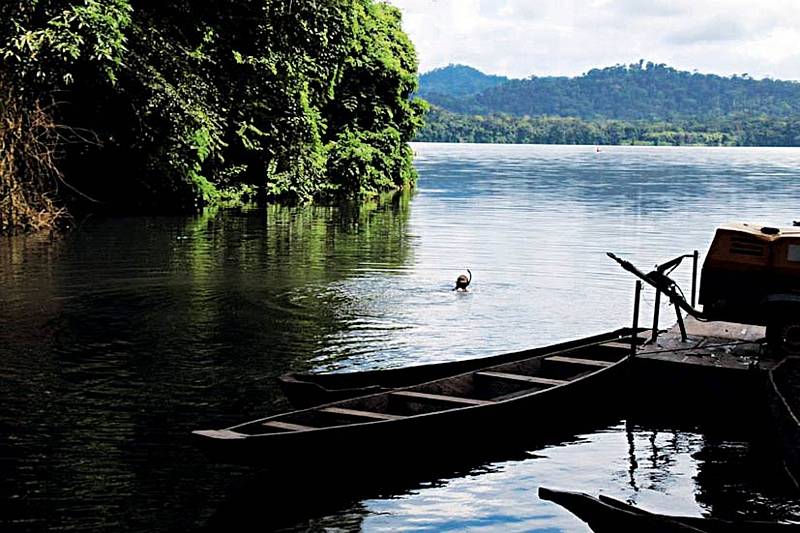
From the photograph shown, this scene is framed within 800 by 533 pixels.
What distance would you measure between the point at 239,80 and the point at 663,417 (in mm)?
29321

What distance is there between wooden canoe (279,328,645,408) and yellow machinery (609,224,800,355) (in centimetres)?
222

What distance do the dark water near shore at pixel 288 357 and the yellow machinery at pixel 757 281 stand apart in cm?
140

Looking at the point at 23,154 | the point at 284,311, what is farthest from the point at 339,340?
Answer: the point at 23,154

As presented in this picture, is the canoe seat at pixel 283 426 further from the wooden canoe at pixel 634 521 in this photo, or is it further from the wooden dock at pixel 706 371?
the wooden dock at pixel 706 371

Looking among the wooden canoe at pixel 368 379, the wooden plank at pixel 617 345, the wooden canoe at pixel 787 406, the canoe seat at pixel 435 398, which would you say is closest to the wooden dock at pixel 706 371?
the wooden canoe at pixel 787 406

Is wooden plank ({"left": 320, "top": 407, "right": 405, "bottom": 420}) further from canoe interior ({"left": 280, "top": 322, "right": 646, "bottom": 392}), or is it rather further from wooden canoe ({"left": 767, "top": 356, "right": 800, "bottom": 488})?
wooden canoe ({"left": 767, "top": 356, "right": 800, "bottom": 488})

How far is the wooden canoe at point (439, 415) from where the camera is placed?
1166 centimetres

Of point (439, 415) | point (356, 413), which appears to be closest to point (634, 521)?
point (439, 415)

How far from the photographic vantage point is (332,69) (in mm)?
46062

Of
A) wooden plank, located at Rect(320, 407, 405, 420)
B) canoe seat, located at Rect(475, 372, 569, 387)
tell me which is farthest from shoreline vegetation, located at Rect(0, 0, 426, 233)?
wooden plank, located at Rect(320, 407, 405, 420)

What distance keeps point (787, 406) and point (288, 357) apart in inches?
341

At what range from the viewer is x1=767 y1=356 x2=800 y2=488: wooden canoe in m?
12.6

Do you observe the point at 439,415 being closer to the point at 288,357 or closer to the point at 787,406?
the point at 787,406

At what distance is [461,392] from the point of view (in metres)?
15.0
